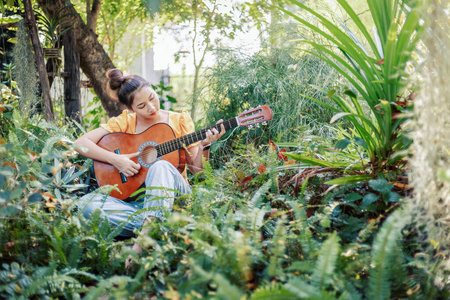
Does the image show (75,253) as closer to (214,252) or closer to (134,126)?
(214,252)

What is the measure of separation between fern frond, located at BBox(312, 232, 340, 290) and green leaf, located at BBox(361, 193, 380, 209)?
0.47 m

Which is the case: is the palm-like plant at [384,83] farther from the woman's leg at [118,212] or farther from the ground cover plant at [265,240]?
the woman's leg at [118,212]

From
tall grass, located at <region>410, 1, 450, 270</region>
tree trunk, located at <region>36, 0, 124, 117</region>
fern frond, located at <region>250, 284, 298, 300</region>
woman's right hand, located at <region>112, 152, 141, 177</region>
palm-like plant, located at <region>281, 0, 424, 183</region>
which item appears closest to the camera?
fern frond, located at <region>250, 284, 298, 300</region>

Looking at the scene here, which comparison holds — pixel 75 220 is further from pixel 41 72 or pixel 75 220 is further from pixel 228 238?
pixel 41 72

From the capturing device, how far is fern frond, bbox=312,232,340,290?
1.05 meters

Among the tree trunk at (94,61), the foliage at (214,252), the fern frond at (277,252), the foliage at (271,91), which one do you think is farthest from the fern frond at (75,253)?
the tree trunk at (94,61)

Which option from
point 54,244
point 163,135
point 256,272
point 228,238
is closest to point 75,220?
point 54,244

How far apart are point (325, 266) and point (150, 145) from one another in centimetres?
184

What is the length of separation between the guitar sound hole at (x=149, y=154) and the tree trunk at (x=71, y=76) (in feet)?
8.06

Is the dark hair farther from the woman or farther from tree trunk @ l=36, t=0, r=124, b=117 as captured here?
tree trunk @ l=36, t=0, r=124, b=117

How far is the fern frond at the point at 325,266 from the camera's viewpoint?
1.05 meters

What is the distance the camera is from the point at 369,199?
1.49 metres

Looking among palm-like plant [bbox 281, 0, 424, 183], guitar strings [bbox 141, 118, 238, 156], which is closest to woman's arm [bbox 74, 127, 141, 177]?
guitar strings [bbox 141, 118, 238, 156]

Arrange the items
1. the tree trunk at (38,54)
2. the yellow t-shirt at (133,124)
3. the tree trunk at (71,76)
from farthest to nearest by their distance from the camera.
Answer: the tree trunk at (71,76) → the tree trunk at (38,54) → the yellow t-shirt at (133,124)
